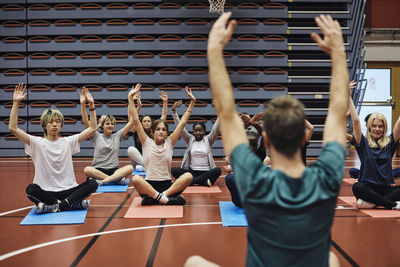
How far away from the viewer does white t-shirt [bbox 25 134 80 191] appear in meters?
3.42

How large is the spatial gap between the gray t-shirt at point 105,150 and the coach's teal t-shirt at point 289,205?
419 centimetres

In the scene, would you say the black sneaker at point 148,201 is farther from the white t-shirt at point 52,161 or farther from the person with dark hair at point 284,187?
the person with dark hair at point 284,187

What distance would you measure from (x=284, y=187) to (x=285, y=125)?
0.58 feet

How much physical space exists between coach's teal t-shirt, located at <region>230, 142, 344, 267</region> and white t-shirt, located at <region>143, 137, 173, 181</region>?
280cm

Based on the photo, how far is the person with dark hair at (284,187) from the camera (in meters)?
1.08

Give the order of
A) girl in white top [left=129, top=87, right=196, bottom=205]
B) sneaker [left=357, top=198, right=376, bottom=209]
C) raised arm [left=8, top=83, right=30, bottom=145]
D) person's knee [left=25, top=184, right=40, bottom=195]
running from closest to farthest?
1. raised arm [left=8, top=83, right=30, bottom=145]
2. person's knee [left=25, top=184, right=40, bottom=195]
3. sneaker [left=357, top=198, right=376, bottom=209]
4. girl in white top [left=129, top=87, right=196, bottom=205]

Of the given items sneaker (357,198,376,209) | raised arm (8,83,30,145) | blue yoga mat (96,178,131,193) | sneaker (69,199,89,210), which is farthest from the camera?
blue yoga mat (96,178,131,193)

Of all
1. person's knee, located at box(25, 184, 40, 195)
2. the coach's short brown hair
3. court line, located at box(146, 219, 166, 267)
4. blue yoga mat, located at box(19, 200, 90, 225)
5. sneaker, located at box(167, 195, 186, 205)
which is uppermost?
the coach's short brown hair

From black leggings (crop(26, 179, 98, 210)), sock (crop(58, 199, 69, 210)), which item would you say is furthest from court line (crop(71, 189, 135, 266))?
sock (crop(58, 199, 69, 210))

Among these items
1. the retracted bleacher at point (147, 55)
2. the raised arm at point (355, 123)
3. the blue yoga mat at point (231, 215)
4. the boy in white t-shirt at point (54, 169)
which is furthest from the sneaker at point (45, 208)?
the retracted bleacher at point (147, 55)

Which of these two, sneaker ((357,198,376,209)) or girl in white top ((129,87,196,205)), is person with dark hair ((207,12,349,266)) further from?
sneaker ((357,198,376,209))

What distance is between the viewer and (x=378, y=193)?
3697 mm

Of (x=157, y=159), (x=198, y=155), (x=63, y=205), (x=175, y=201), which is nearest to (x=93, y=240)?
(x=63, y=205)

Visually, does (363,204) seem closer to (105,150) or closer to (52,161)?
(52,161)
